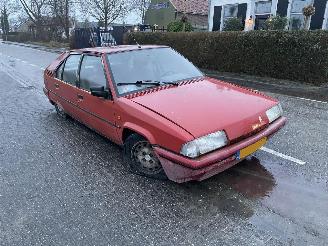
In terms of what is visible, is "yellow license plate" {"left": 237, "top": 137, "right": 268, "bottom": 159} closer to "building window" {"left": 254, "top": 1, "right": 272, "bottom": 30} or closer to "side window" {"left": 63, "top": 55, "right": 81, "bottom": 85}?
"side window" {"left": 63, "top": 55, "right": 81, "bottom": 85}

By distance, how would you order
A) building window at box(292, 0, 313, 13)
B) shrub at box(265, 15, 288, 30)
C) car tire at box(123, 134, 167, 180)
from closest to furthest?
car tire at box(123, 134, 167, 180) → shrub at box(265, 15, 288, 30) → building window at box(292, 0, 313, 13)

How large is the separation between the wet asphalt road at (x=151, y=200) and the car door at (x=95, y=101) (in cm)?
45

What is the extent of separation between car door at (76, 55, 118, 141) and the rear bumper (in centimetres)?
110

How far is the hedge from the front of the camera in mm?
10141

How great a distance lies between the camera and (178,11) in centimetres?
3991

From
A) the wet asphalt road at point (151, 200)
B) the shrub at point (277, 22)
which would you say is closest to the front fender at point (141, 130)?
the wet asphalt road at point (151, 200)

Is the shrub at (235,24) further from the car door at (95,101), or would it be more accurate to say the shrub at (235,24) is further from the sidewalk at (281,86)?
the car door at (95,101)

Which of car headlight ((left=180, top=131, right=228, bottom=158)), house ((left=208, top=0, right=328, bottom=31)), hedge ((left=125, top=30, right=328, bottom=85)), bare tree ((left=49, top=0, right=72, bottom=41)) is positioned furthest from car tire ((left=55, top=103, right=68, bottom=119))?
bare tree ((left=49, top=0, right=72, bottom=41))

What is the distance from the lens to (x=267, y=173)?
4.27 metres

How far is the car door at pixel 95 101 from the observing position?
4.56 m

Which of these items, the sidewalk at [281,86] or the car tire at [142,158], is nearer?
the car tire at [142,158]

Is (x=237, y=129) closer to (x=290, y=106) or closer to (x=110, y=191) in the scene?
(x=110, y=191)

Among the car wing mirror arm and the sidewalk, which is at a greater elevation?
the car wing mirror arm

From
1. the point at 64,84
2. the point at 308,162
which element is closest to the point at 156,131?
the point at 308,162
